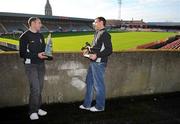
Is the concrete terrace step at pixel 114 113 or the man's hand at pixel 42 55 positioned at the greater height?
the man's hand at pixel 42 55

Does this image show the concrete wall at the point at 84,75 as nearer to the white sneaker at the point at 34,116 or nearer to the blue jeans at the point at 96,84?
the blue jeans at the point at 96,84

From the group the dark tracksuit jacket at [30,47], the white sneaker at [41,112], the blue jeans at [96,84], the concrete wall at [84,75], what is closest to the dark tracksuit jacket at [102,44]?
the blue jeans at [96,84]

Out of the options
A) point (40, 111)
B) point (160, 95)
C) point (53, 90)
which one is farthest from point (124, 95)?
point (40, 111)

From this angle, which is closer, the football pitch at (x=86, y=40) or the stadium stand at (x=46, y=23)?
the football pitch at (x=86, y=40)

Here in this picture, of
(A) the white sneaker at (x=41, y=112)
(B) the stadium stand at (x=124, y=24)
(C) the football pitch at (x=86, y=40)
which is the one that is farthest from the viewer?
(B) the stadium stand at (x=124, y=24)

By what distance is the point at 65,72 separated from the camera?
228 inches

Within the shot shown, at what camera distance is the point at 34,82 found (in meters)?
4.89

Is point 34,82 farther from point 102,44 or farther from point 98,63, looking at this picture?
point 102,44

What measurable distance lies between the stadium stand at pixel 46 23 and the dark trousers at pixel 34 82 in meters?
61.8

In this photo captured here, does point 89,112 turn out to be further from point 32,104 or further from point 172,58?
point 172,58

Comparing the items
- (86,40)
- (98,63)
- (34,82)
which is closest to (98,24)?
(98,63)

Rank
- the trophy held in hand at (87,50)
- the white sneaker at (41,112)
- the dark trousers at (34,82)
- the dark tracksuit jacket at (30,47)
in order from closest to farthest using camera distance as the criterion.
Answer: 1. the dark tracksuit jacket at (30,47)
2. the dark trousers at (34,82)
3. the white sneaker at (41,112)
4. the trophy held in hand at (87,50)

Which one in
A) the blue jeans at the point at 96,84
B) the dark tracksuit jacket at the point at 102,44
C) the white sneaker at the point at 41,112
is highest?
the dark tracksuit jacket at the point at 102,44

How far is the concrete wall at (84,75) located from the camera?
5.38 m
